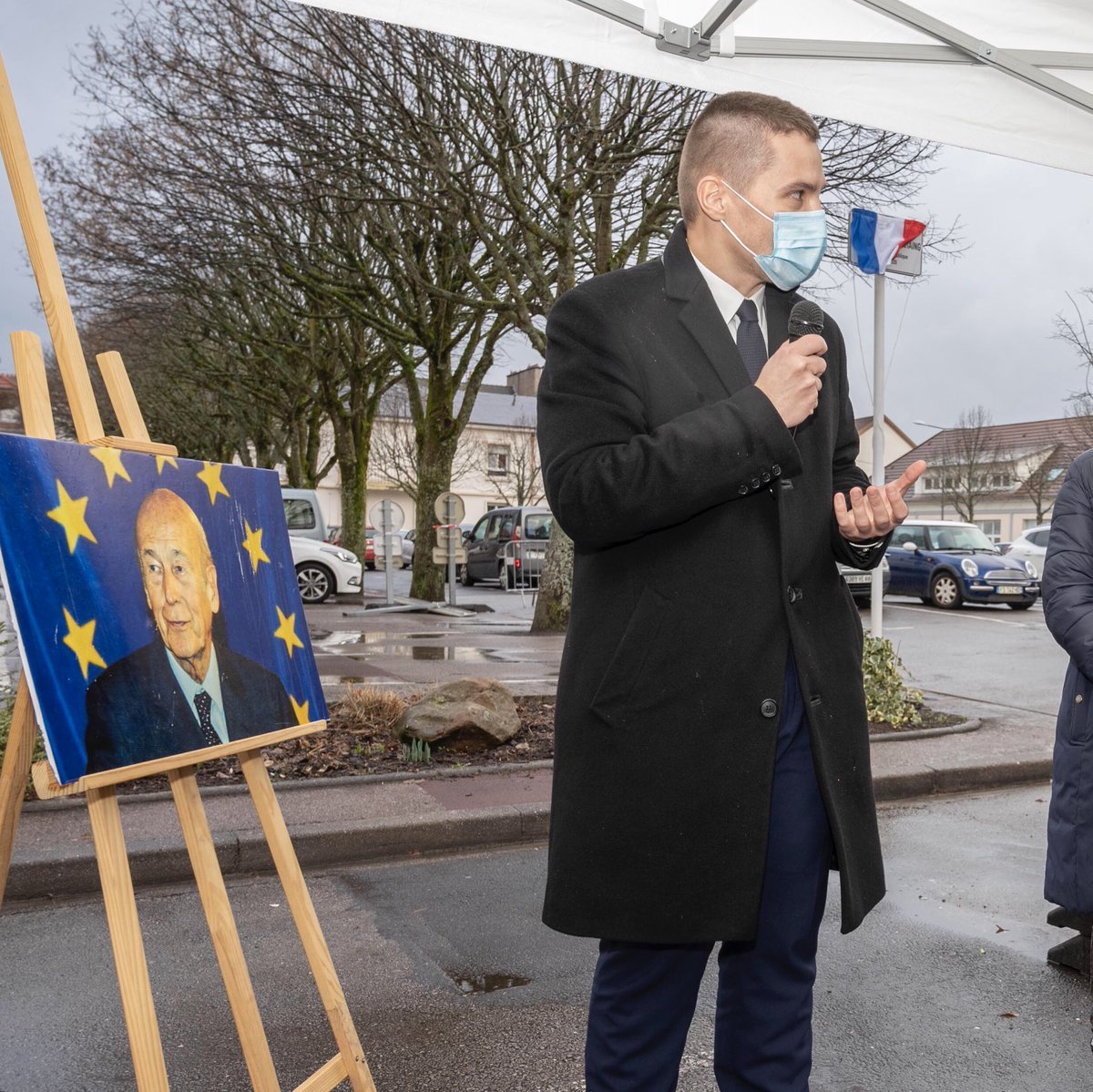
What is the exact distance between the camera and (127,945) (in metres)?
2.15

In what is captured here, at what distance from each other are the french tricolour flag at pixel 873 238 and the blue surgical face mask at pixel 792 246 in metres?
6.06

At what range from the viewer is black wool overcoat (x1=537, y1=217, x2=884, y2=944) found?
6.45 feet

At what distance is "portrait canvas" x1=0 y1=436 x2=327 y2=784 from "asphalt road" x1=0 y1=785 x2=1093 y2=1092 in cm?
114

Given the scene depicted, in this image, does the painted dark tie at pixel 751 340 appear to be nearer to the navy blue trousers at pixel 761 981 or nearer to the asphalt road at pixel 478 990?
the navy blue trousers at pixel 761 981

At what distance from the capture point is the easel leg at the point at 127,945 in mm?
2100

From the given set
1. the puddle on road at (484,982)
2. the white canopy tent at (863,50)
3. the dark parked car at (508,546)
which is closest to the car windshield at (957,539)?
the dark parked car at (508,546)

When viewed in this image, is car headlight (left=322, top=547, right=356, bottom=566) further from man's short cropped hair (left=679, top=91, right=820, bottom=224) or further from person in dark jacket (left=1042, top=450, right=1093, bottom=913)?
man's short cropped hair (left=679, top=91, right=820, bottom=224)

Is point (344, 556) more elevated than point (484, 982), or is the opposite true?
point (344, 556)

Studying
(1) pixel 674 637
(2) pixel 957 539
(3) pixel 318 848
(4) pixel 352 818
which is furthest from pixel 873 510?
(2) pixel 957 539

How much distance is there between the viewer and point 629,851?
202 cm

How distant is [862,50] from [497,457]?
56.5m

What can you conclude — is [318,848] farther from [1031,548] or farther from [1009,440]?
[1009,440]

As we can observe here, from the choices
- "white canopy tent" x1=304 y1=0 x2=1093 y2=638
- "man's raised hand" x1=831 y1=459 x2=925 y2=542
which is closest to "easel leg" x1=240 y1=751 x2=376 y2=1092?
"man's raised hand" x1=831 y1=459 x2=925 y2=542

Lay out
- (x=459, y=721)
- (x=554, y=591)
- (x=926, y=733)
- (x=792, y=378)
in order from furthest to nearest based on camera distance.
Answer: (x=554, y=591) → (x=926, y=733) → (x=459, y=721) → (x=792, y=378)
